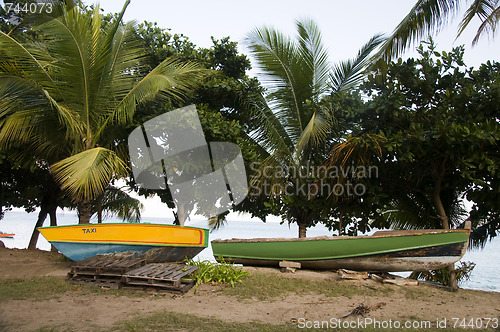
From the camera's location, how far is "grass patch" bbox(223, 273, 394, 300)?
26.0 feet

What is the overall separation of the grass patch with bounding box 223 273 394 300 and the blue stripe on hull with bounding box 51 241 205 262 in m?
2.08

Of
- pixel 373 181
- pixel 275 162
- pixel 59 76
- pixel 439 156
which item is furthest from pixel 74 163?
pixel 439 156

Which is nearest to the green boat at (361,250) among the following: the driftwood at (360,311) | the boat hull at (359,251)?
the boat hull at (359,251)

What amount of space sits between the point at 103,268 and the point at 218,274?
2.46 metres

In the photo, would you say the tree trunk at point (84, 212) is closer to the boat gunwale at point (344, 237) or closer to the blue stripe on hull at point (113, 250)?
the blue stripe on hull at point (113, 250)

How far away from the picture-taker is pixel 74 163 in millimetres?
9023

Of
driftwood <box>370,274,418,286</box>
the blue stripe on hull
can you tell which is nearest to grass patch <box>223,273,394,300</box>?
driftwood <box>370,274,418,286</box>

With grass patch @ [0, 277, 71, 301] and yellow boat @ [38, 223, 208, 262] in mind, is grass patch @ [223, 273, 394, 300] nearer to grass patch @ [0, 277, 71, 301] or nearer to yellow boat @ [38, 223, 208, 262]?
yellow boat @ [38, 223, 208, 262]

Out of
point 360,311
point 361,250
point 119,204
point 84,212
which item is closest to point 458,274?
point 361,250

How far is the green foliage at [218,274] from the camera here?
28.2ft

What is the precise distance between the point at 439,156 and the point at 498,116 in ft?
5.57

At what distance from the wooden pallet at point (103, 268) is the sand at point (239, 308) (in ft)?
2.37

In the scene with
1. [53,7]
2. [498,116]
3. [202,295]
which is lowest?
[202,295]

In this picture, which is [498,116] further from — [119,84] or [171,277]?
[119,84]
